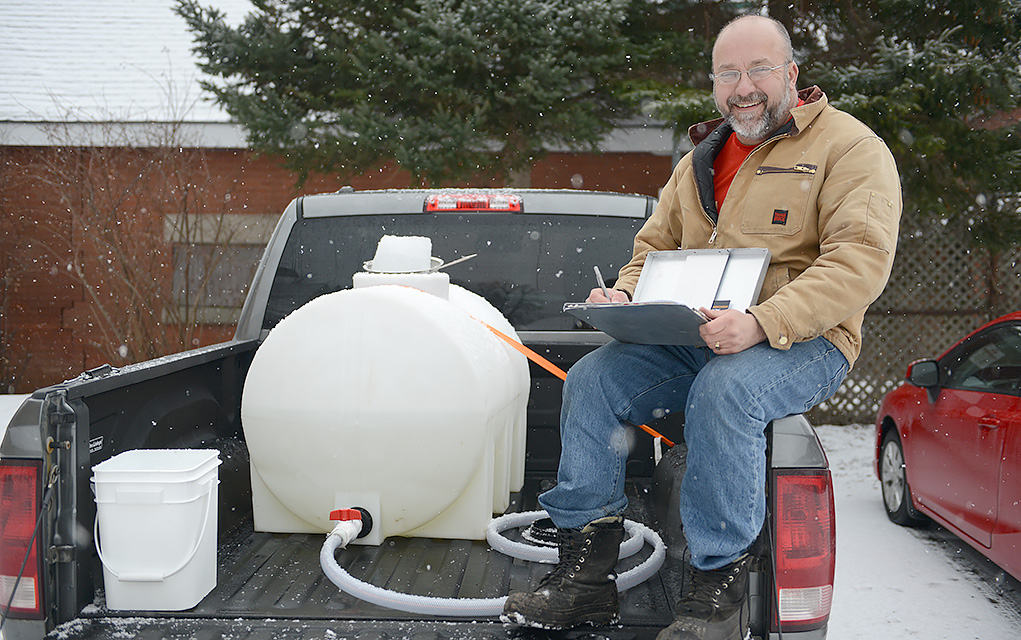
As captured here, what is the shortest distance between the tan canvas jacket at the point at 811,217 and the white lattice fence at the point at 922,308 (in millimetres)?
8474

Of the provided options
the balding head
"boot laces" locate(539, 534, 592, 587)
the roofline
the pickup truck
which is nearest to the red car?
the pickup truck

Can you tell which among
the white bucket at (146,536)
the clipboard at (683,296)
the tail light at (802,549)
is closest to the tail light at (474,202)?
the clipboard at (683,296)

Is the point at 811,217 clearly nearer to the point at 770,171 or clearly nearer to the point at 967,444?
the point at 770,171

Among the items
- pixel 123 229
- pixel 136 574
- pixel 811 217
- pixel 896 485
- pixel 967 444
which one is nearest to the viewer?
pixel 136 574

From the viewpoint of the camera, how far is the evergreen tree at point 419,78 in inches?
372

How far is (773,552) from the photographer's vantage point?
7.48 ft

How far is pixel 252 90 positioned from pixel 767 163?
915 cm

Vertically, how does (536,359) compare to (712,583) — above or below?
above

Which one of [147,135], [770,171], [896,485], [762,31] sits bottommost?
[896,485]

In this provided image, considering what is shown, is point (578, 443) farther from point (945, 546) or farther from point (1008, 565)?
point (945, 546)

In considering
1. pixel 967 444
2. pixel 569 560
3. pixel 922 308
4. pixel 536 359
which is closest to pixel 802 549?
pixel 569 560

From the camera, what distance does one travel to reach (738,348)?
7.83ft

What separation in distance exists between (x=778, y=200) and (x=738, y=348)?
519 millimetres

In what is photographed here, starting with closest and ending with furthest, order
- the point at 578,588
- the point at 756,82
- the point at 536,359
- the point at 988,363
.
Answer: the point at 578,588 → the point at 756,82 → the point at 536,359 → the point at 988,363
